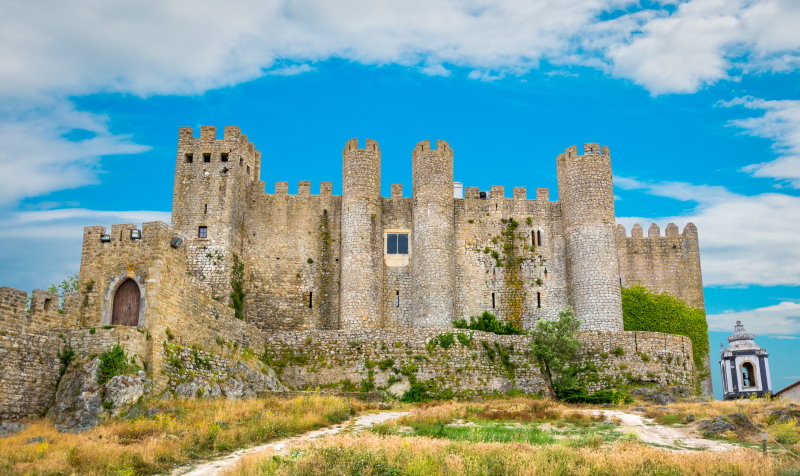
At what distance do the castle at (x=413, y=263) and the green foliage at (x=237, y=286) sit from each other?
10cm

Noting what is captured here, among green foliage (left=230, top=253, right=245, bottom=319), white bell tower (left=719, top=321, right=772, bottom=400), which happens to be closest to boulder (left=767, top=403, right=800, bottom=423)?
green foliage (left=230, top=253, right=245, bottom=319)

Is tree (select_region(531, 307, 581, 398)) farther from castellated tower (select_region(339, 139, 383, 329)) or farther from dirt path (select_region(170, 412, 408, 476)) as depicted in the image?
dirt path (select_region(170, 412, 408, 476))

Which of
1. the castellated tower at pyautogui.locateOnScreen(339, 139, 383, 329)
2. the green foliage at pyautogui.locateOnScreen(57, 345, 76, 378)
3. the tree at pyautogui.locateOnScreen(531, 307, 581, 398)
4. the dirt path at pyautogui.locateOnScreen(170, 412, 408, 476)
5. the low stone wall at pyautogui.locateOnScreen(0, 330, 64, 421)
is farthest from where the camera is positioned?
the castellated tower at pyautogui.locateOnScreen(339, 139, 383, 329)

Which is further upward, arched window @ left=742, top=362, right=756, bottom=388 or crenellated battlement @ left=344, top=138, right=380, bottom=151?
crenellated battlement @ left=344, top=138, right=380, bottom=151

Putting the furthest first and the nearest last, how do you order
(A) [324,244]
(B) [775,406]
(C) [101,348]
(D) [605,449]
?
(A) [324,244] < (B) [775,406] < (C) [101,348] < (D) [605,449]

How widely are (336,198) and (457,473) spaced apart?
90.9 ft

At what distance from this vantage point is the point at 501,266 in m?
41.0

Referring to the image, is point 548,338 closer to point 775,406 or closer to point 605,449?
point 775,406

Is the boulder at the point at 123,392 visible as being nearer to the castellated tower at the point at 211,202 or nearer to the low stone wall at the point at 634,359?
the castellated tower at the point at 211,202

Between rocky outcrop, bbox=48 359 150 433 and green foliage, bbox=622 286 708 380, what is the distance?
29112 millimetres

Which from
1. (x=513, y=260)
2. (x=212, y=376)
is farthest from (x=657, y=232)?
(x=212, y=376)

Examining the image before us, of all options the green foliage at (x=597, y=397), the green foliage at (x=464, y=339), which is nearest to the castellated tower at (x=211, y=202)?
the green foliage at (x=464, y=339)

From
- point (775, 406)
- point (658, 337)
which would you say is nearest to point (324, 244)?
point (658, 337)

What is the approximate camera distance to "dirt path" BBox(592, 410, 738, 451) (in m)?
19.2
